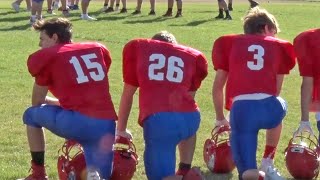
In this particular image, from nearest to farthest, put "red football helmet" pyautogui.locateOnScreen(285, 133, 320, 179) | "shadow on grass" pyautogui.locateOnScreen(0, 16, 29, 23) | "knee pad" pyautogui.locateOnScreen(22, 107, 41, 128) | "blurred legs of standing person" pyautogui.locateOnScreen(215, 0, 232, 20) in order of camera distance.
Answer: "knee pad" pyautogui.locateOnScreen(22, 107, 41, 128) → "red football helmet" pyautogui.locateOnScreen(285, 133, 320, 179) → "shadow on grass" pyautogui.locateOnScreen(0, 16, 29, 23) → "blurred legs of standing person" pyautogui.locateOnScreen(215, 0, 232, 20)

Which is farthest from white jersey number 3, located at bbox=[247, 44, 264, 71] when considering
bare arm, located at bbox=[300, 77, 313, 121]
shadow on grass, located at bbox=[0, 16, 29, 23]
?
shadow on grass, located at bbox=[0, 16, 29, 23]

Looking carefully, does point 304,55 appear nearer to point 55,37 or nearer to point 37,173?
point 55,37

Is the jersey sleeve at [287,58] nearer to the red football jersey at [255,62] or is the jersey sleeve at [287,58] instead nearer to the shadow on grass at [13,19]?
the red football jersey at [255,62]

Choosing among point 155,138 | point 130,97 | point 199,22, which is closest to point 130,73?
point 130,97

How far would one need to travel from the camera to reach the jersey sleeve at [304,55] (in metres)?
5.91

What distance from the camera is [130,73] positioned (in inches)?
226

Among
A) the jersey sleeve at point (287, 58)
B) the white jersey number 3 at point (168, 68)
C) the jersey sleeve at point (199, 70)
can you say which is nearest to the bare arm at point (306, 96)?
the jersey sleeve at point (287, 58)

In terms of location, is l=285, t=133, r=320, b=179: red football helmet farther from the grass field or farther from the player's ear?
the player's ear

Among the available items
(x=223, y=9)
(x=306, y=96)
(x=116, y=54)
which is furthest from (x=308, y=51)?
(x=223, y=9)

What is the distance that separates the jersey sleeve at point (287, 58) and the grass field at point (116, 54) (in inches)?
38.0

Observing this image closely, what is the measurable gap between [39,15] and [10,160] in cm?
985

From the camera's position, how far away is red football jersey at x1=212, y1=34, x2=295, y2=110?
5.75 metres

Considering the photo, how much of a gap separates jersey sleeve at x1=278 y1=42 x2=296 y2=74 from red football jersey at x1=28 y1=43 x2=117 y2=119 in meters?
1.42

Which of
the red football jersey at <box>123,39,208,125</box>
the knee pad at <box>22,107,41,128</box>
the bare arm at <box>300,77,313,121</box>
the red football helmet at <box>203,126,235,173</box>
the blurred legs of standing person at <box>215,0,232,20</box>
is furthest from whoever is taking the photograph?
the blurred legs of standing person at <box>215,0,232,20</box>
